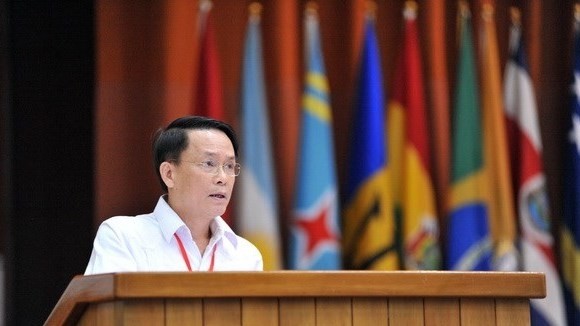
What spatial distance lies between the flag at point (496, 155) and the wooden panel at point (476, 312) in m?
3.08

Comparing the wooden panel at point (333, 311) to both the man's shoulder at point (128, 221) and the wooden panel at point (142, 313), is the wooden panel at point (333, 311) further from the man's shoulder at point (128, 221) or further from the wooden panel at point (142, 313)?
the man's shoulder at point (128, 221)

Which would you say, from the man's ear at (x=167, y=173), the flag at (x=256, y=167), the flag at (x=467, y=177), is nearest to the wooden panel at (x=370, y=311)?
the man's ear at (x=167, y=173)

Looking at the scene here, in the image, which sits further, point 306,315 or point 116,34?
point 116,34

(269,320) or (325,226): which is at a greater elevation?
(325,226)

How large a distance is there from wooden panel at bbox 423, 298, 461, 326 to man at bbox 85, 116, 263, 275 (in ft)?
3.21

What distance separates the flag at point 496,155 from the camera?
19.7 ft

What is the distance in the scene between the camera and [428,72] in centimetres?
623

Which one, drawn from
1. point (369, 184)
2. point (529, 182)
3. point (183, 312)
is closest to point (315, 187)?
point (369, 184)

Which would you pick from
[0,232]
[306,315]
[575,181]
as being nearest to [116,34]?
[0,232]

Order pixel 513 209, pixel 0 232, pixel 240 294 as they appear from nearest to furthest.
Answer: pixel 240 294
pixel 0 232
pixel 513 209

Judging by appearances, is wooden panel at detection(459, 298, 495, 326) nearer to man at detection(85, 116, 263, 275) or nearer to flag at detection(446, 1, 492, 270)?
man at detection(85, 116, 263, 275)

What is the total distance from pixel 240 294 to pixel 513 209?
3.68m

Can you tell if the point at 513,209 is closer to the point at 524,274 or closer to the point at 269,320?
the point at 524,274

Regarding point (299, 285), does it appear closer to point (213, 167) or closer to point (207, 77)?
point (213, 167)
